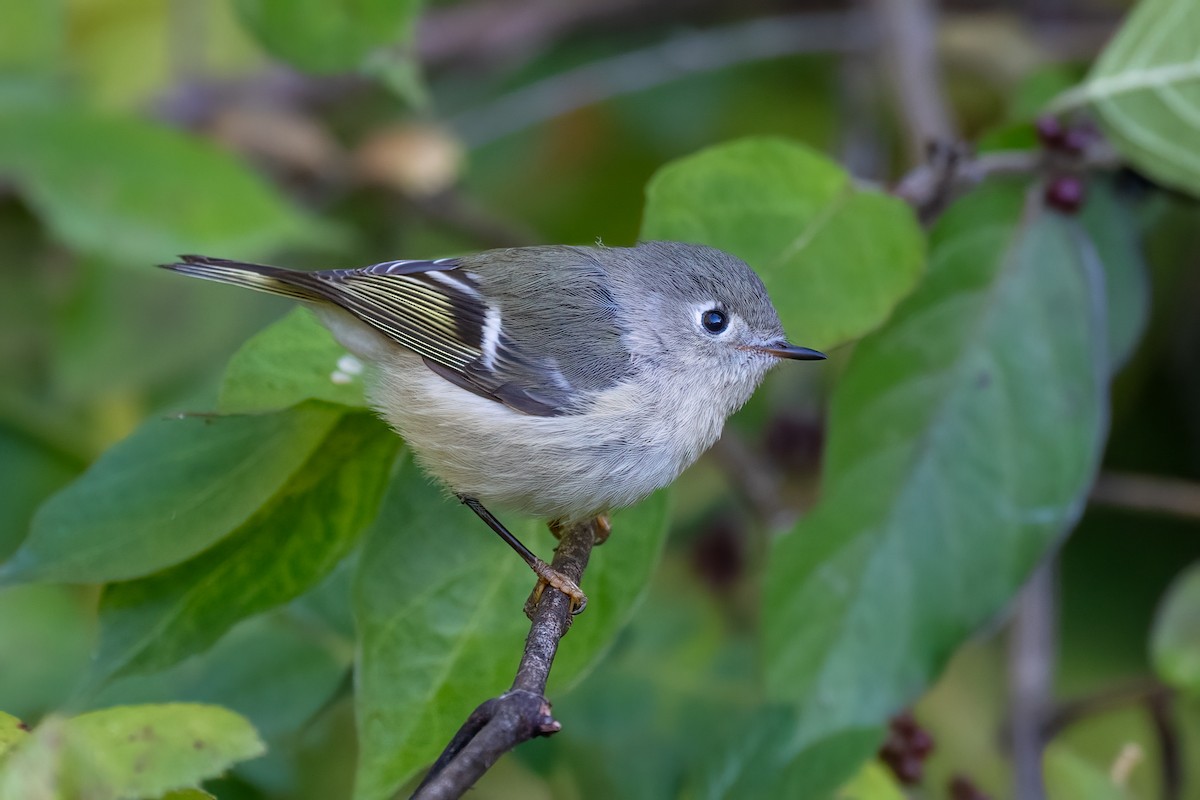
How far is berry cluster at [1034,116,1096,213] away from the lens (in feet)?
7.84

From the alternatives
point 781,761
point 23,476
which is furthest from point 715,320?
point 23,476

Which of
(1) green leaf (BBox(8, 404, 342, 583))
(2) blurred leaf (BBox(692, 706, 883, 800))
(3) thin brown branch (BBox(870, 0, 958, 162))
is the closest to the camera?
(1) green leaf (BBox(8, 404, 342, 583))

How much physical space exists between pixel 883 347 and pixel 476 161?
2309mm

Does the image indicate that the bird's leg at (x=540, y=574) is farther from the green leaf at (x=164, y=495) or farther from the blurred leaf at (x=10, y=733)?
the blurred leaf at (x=10, y=733)

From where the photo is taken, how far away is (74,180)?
2.97 meters

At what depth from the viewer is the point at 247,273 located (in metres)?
2.12

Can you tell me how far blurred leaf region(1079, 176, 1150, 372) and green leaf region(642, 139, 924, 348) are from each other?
74 cm

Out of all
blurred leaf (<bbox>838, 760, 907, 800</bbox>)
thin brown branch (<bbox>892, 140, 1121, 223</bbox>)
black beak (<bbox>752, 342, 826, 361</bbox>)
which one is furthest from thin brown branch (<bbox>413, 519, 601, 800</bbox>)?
thin brown branch (<bbox>892, 140, 1121, 223</bbox>)

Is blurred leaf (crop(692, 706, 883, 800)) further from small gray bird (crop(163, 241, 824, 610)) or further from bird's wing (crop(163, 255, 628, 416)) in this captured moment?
bird's wing (crop(163, 255, 628, 416))

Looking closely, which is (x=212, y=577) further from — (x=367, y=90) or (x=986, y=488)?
(x=367, y=90)

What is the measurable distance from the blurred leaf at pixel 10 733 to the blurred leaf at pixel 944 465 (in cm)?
122

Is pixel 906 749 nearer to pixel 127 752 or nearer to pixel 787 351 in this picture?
pixel 787 351

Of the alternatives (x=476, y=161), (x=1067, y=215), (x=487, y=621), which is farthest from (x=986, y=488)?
(x=476, y=161)

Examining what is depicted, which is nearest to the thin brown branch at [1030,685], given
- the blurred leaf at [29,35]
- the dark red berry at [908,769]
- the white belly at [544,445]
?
the dark red berry at [908,769]
